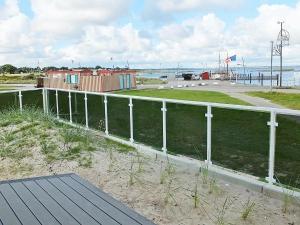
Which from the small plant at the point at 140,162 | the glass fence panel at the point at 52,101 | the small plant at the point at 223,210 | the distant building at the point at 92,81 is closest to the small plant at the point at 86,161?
the small plant at the point at 140,162

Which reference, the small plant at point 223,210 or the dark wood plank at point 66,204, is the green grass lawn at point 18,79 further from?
the dark wood plank at point 66,204

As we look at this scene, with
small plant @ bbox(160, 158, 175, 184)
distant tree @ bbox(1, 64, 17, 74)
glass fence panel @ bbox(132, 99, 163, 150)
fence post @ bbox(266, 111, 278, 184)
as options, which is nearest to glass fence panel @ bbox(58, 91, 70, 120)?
glass fence panel @ bbox(132, 99, 163, 150)

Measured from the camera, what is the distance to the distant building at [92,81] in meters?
34.9

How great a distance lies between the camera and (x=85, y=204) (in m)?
3.17

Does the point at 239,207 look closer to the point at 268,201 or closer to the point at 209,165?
the point at 268,201

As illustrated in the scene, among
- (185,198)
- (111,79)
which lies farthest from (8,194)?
(111,79)

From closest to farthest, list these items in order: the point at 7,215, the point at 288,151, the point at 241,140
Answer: the point at 7,215 < the point at 288,151 < the point at 241,140

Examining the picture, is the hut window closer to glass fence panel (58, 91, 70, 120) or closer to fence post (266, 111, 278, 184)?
glass fence panel (58, 91, 70, 120)

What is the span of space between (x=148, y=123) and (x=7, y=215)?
5362 mm

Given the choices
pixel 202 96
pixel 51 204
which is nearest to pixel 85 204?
pixel 51 204

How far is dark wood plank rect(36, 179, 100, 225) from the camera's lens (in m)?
2.83

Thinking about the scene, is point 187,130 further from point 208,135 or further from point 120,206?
point 120,206

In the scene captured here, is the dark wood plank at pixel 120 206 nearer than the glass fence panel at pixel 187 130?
Yes

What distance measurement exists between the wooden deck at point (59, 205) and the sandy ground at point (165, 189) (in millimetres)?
1215
